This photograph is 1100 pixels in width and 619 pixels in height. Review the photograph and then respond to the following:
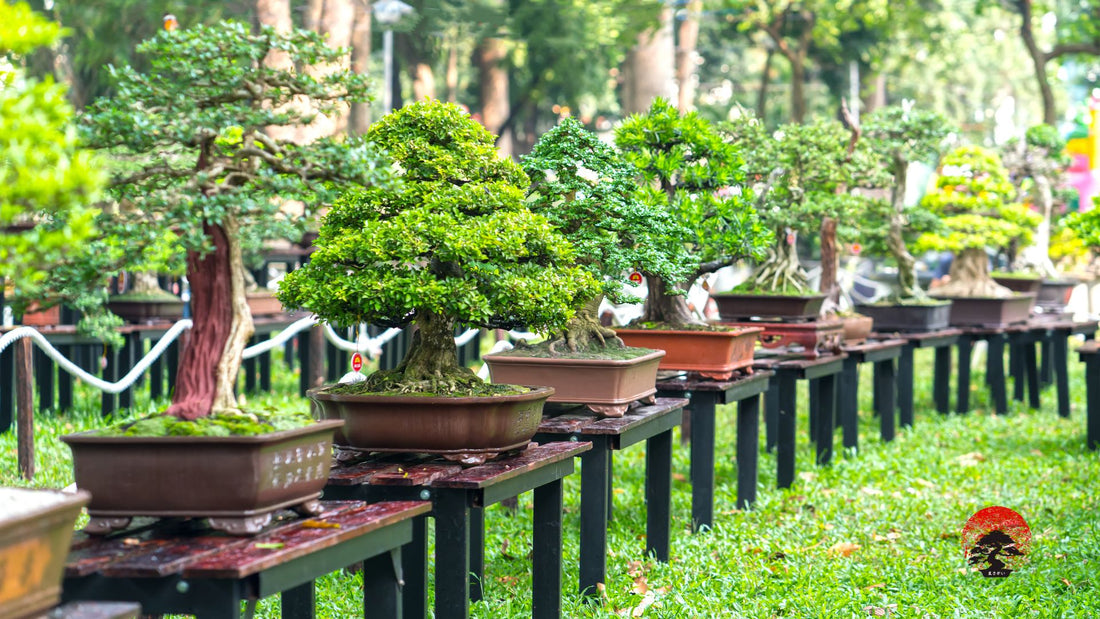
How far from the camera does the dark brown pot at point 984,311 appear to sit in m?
9.80

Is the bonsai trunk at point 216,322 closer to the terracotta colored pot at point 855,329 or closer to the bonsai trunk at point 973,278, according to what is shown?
the terracotta colored pot at point 855,329

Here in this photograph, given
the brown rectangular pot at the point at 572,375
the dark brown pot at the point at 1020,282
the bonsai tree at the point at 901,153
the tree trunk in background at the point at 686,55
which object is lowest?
the brown rectangular pot at the point at 572,375

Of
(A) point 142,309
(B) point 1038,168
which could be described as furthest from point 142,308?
(B) point 1038,168

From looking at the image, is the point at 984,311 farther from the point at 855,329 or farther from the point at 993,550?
the point at 993,550

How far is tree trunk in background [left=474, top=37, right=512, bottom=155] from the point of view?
19.0m

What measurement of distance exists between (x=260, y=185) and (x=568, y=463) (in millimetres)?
1510

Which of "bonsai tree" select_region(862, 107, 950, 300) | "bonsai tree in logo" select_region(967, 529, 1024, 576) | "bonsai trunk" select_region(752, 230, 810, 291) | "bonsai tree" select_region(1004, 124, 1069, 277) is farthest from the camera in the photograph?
"bonsai tree" select_region(1004, 124, 1069, 277)

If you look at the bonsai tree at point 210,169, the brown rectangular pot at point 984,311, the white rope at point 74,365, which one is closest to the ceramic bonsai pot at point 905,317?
the brown rectangular pot at point 984,311

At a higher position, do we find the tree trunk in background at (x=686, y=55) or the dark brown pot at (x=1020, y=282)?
the tree trunk in background at (x=686, y=55)

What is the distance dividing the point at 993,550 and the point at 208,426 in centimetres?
349

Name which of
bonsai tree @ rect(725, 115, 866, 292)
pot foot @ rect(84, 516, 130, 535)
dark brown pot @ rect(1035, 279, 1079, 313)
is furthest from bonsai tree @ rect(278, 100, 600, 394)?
dark brown pot @ rect(1035, 279, 1079, 313)

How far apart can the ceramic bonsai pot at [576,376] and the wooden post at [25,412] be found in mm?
2653

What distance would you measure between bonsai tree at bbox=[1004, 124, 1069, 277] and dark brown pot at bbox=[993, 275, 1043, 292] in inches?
16.7

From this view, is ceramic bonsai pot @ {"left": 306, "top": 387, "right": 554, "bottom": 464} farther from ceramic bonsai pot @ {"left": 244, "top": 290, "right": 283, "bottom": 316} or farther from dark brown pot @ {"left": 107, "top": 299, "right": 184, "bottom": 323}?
ceramic bonsai pot @ {"left": 244, "top": 290, "right": 283, "bottom": 316}
